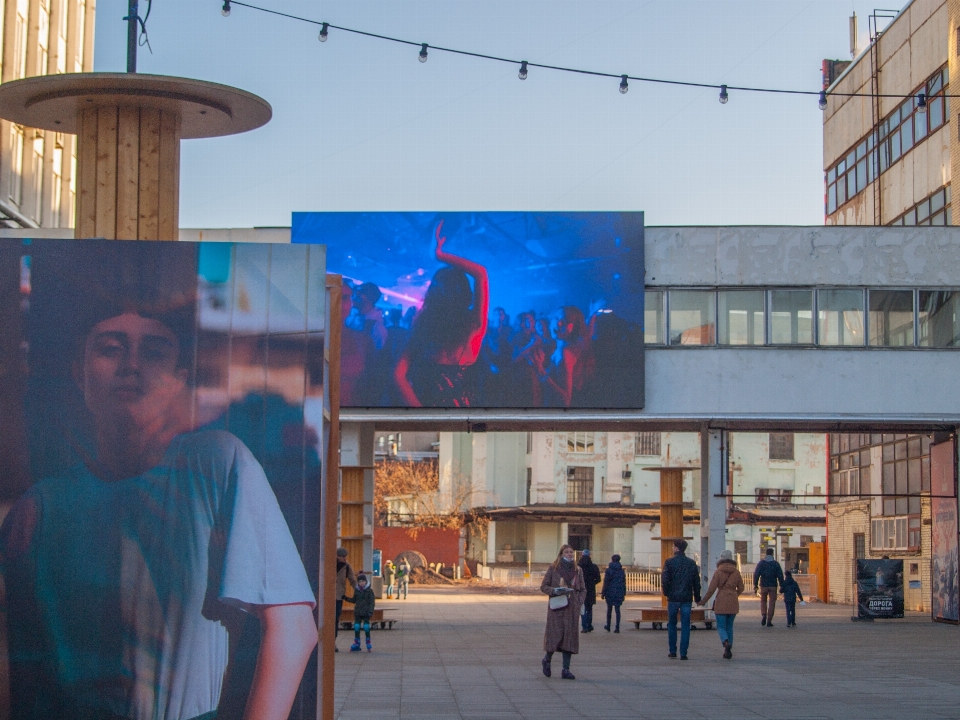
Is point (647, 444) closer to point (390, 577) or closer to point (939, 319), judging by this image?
point (390, 577)

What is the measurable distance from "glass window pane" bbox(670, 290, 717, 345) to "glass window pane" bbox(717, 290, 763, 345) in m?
0.20

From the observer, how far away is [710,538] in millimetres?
28969

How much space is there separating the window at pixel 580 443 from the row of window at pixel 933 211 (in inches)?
1281

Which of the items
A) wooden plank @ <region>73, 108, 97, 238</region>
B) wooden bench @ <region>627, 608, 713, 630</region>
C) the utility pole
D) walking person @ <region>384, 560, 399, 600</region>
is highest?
the utility pole

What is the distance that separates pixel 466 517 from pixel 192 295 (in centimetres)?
6016

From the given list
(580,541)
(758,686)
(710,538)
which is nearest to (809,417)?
(710,538)

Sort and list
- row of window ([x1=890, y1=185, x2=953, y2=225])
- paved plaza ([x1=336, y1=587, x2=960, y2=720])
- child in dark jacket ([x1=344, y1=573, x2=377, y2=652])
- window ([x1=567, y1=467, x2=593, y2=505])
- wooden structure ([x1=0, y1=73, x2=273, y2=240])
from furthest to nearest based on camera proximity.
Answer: window ([x1=567, y1=467, x2=593, y2=505]) → row of window ([x1=890, y1=185, x2=953, y2=225]) → child in dark jacket ([x1=344, y1=573, x2=377, y2=652]) → paved plaza ([x1=336, y1=587, x2=960, y2=720]) → wooden structure ([x1=0, y1=73, x2=273, y2=240])

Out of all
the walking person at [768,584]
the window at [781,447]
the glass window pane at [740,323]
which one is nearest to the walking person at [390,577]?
the walking person at [768,584]

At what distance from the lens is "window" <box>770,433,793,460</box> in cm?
7000

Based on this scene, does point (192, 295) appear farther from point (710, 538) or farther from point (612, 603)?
point (710, 538)

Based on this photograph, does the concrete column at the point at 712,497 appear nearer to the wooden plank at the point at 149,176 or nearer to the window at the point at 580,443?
the wooden plank at the point at 149,176

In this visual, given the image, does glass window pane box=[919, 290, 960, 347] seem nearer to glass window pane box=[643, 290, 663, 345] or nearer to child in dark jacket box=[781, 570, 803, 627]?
glass window pane box=[643, 290, 663, 345]

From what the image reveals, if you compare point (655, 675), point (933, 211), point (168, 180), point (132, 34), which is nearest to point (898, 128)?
point (933, 211)

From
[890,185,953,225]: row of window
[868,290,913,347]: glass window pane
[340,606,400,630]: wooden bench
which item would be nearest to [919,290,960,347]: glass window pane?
[868,290,913,347]: glass window pane
